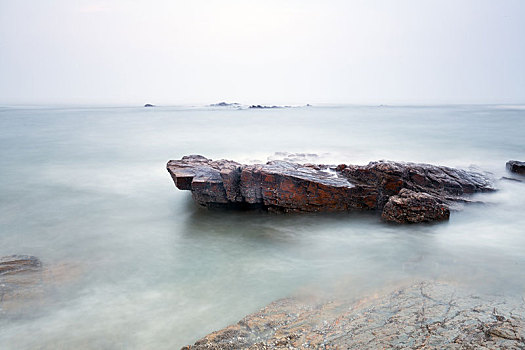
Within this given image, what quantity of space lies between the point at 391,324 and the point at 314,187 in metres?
4.62

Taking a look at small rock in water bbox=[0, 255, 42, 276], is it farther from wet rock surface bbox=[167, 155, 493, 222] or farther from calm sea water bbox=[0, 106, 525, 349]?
wet rock surface bbox=[167, 155, 493, 222]

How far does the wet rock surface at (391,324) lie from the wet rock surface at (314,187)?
3.39 metres

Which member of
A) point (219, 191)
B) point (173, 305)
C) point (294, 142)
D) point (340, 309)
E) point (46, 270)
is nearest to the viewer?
point (340, 309)

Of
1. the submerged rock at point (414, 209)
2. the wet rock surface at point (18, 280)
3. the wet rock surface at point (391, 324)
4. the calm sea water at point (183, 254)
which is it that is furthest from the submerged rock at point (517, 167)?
the wet rock surface at point (18, 280)

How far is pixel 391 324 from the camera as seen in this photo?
3861mm

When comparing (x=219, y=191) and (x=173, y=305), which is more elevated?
(x=219, y=191)

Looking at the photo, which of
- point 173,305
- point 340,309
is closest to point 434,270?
point 340,309

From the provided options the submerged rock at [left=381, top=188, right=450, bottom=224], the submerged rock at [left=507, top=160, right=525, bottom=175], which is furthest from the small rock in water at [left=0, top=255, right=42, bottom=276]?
the submerged rock at [left=507, top=160, right=525, bottom=175]

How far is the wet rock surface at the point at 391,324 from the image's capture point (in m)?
3.50

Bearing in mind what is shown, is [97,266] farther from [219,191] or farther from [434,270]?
[434,270]

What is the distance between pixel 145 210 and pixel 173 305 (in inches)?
188

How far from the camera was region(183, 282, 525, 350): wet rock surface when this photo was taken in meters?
3.50

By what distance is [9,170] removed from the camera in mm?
13602

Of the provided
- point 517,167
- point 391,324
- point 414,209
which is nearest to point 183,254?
point 391,324
